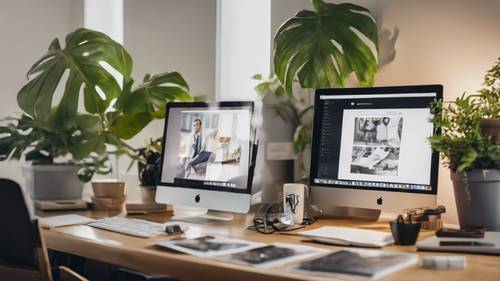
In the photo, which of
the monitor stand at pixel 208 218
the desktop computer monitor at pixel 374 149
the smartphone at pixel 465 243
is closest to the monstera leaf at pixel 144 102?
the monitor stand at pixel 208 218

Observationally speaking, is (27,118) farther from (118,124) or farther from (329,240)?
(329,240)

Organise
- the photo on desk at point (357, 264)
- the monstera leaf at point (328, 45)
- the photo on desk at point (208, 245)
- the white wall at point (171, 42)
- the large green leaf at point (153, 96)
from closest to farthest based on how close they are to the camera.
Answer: the photo on desk at point (357, 264)
the photo on desk at point (208, 245)
the monstera leaf at point (328, 45)
the large green leaf at point (153, 96)
the white wall at point (171, 42)

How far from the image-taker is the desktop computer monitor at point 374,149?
2176 mm

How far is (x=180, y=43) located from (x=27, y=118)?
96 cm

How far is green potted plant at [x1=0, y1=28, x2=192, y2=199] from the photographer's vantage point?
292cm

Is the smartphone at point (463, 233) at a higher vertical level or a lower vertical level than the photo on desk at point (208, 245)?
higher

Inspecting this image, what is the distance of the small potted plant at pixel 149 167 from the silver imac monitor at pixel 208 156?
17cm

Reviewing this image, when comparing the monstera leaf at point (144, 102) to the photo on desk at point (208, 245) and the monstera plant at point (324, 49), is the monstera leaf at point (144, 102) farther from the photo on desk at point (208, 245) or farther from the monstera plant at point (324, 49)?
the photo on desk at point (208, 245)

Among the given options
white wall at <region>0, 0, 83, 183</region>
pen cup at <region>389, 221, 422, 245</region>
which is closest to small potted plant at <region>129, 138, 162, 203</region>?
pen cup at <region>389, 221, 422, 245</region>

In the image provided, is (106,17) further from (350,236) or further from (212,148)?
(350,236)

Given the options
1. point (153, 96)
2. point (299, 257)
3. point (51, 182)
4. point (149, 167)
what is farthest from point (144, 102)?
point (299, 257)

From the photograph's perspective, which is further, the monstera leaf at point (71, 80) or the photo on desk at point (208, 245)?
the monstera leaf at point (71, 80)

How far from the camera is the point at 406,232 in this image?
191 cm

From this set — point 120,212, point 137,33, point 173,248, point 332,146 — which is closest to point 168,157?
point 120,212
